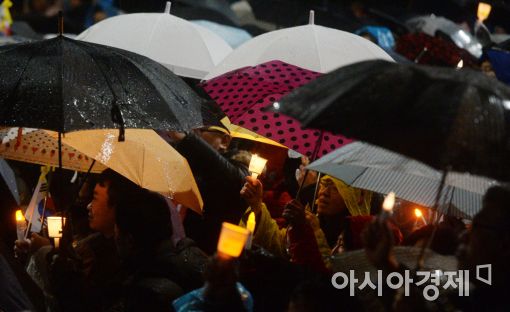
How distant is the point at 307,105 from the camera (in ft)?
12.1

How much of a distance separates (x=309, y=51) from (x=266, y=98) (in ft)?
2.49

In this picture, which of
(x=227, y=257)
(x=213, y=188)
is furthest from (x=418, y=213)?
(x=227, y=257)

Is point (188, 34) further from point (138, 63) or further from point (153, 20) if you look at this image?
point (138, 63)

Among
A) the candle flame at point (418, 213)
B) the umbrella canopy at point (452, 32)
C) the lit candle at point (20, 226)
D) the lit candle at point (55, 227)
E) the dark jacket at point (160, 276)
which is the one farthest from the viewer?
the umbrella canopy at point (452, 32)

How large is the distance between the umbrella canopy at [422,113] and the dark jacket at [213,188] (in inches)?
100

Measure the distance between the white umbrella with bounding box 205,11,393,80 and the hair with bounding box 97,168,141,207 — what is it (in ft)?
3.95

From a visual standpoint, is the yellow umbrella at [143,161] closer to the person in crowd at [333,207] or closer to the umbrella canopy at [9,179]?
the person in crowd at [333,207]

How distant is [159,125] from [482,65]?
269 inches

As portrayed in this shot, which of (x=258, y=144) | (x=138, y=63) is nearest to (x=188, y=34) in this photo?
(x=258, y=144)

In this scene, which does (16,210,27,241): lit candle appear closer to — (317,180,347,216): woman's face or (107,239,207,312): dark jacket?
(107,239,207,312): dark jacket

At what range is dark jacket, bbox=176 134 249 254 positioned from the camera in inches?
247

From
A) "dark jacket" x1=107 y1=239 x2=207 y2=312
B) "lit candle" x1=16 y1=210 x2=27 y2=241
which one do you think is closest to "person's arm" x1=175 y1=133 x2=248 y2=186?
"dark jacket" x1=107 y1=239 x2=207 y2=312

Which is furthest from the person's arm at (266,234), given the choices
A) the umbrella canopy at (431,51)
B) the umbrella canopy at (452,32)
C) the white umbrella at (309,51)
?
the umbrella canopy at (452,32)

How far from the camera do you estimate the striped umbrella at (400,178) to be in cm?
501
